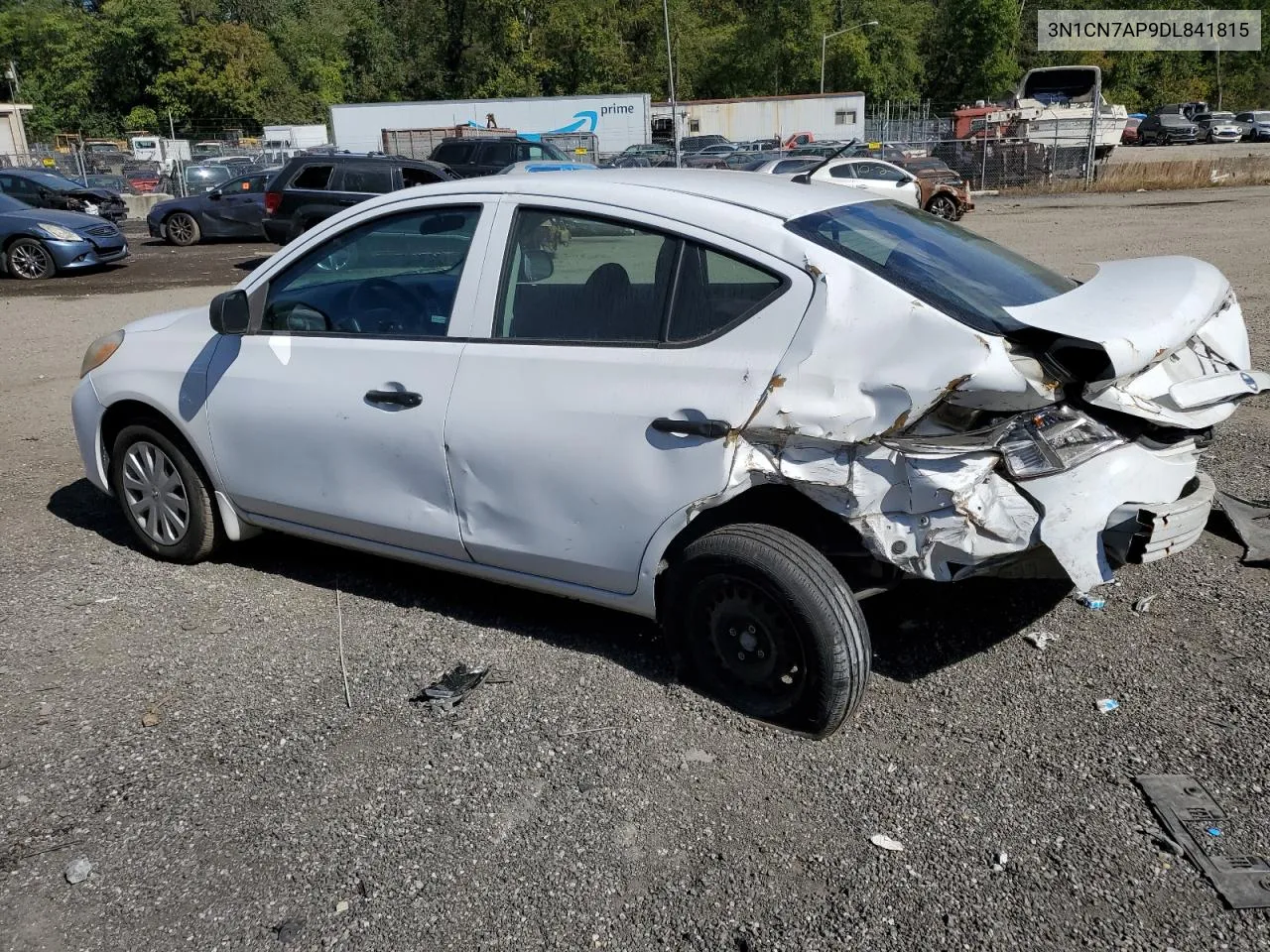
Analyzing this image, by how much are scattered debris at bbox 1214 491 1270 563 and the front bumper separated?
57.8 ft

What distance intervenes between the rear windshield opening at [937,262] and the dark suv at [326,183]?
44.4ft

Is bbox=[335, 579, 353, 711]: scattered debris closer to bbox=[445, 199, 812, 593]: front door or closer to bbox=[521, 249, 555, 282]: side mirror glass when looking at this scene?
bbox=[445, 199, 812, 593]: front door

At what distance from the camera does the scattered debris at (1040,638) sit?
3959mm

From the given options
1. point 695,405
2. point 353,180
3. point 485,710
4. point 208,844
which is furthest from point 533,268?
point 353,180

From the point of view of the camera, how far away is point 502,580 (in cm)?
398

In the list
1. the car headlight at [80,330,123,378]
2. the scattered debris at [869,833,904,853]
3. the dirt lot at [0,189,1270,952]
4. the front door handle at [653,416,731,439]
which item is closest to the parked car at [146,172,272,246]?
the car headlight at [80,330,123,378]

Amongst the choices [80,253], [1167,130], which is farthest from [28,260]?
[1167,130]

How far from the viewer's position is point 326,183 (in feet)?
55.6

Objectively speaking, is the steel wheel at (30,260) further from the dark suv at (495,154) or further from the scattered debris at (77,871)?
the scattered debris at (77,871)

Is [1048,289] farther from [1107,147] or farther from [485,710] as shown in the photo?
[1107,147]

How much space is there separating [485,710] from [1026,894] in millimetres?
1806

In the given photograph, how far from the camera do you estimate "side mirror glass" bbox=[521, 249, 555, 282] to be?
3773mm

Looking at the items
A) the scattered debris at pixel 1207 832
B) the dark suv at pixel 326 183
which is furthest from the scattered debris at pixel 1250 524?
the dark suv at pixel 326 183

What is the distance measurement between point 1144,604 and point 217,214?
71.0 ft
